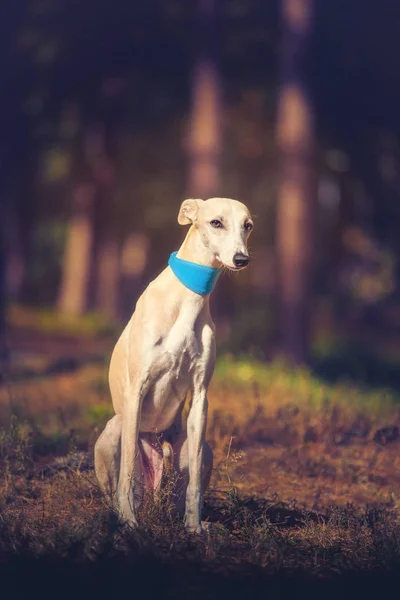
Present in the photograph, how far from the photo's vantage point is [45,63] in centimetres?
1862

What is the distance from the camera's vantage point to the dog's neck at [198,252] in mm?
4992

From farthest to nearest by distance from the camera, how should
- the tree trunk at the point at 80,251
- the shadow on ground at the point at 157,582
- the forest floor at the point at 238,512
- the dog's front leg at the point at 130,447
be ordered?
the tree trunk at the point at 80,251, the dog's front leg at the point at 130,447, the forest floor at the point at 238,512, the shadow on ground at the point at 157,582

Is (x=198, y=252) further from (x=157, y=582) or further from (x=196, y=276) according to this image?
(x=157, y=582)

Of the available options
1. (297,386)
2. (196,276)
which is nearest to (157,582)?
(196,276)

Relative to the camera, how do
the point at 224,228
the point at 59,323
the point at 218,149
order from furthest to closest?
the point at 59,323
the point at 218,149
the point at 224,228

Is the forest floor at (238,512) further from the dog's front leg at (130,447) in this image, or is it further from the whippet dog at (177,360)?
the whippet dog at (177,360)

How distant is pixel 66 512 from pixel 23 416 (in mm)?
3197

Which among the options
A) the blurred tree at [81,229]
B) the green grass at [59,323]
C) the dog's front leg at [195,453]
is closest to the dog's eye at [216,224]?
the dog's front leg at [195,453]

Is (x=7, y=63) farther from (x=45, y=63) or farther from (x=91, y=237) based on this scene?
(x=91, y=237)

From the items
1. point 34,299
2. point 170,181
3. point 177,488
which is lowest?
point 34,299

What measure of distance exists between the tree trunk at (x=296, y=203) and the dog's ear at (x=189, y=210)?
882 centimetres

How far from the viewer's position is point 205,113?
15.9 metres

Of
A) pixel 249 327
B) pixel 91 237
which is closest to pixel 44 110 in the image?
pixel 91 237

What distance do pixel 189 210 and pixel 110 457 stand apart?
5.27 feet
